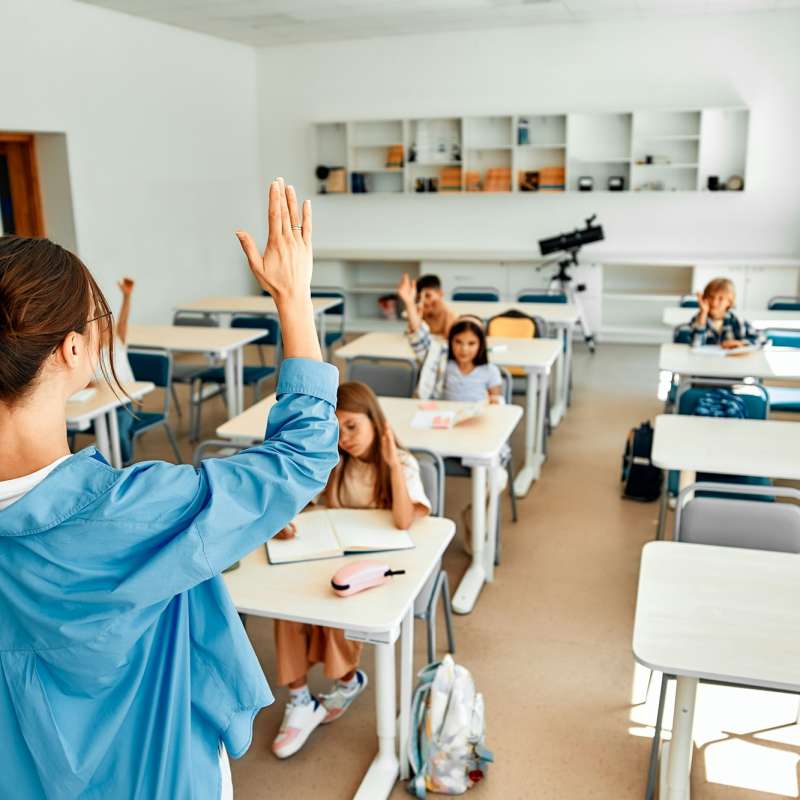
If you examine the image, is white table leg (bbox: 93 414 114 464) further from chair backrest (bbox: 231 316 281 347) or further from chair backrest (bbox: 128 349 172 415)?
chair backrest (bbox: 231 316 281 347)

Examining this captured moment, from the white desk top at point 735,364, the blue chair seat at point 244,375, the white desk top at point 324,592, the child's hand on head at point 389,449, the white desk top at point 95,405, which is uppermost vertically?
the child's hand on head at point 389,449

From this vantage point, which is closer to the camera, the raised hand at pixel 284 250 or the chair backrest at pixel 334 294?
the raised hand at pixel 284 250

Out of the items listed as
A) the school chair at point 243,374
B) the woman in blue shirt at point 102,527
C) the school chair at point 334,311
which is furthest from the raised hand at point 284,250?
the school chair at point 334,311

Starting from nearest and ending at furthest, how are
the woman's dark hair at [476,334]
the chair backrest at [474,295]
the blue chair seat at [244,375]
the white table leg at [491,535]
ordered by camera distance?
the white table leg at [491,535] → the woman's dark hair at [476,334] → the blue chair seat at [244,375] → the chair backrest at [474,295]

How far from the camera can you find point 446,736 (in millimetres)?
2572

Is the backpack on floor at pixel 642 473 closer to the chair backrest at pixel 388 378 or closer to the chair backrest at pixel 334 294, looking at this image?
the chair backrest at pixel 388 378

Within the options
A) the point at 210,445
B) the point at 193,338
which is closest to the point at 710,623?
the point at 210,445

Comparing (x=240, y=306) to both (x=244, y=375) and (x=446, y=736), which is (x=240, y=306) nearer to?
(x=244, y=375)

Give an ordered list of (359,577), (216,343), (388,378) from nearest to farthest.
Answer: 1. (359,577)
2. (388,378)
3. (216,343)

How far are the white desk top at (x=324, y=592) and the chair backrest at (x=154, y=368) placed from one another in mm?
2788

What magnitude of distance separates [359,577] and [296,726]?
0.79 meters

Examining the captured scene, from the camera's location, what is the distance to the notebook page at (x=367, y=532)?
256cm

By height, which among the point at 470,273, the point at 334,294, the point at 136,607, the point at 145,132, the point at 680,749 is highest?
the point at 145,132

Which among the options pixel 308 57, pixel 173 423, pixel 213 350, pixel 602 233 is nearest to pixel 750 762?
pixel 213 350
